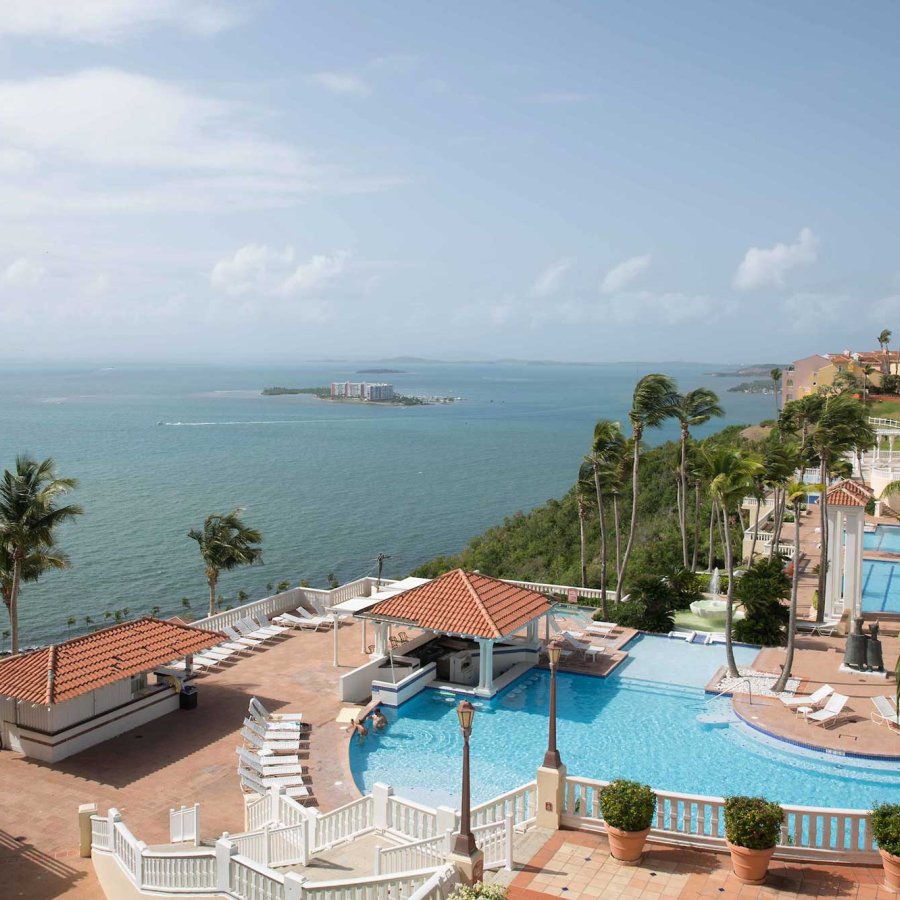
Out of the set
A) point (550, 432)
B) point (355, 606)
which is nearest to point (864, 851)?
point (355, 606)

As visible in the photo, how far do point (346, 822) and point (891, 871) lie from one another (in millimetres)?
7137

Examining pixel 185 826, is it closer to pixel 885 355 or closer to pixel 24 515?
pixel 24 515

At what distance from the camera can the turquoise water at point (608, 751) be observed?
16219mm

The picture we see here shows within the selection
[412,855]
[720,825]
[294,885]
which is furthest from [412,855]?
[720,825]

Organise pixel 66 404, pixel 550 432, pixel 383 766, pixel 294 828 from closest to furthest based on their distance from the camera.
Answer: pixel 294 828 → pixel 383 766 → pixel 550 432 → pixel 66 404

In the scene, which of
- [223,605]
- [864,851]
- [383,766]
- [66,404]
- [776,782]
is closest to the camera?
[864,851]

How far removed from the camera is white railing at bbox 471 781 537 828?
12.6m

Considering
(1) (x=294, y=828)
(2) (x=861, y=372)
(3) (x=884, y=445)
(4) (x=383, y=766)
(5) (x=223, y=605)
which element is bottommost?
(5) (x=223, y=605)

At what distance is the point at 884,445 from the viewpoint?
5019 cm

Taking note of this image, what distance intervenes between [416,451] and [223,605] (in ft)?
240

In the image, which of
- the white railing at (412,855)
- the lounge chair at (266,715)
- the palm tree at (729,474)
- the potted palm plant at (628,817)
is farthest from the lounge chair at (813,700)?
the white railing at (412,855)

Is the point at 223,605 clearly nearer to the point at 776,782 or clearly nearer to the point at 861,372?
the point at 776,782

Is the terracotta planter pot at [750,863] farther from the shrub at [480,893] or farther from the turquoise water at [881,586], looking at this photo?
the turquoise water at [881,586]

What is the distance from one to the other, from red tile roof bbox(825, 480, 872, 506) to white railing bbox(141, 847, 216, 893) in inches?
733
